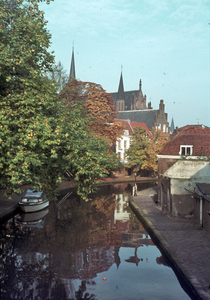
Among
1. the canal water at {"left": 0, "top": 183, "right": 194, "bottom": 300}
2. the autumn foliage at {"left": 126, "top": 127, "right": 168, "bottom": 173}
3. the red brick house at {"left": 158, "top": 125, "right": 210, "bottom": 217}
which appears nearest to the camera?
the canal water at {"left": 0, "top": 183, "right": 194, "bottom": 300}

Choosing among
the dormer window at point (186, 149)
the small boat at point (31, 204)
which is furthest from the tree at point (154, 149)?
the small boat at point (31, 204)

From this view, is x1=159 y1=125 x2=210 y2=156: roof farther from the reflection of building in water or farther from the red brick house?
the reflection of building in water

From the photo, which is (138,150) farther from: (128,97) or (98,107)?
(128,97)

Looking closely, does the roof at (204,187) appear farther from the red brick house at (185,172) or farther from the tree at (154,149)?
the tree at (154,149)

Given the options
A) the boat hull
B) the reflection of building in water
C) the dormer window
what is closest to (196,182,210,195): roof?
the dormer window

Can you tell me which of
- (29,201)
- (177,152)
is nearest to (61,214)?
(29,201)

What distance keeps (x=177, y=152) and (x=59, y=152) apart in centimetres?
1437

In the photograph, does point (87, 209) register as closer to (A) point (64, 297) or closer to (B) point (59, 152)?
(B) point (59, 152)

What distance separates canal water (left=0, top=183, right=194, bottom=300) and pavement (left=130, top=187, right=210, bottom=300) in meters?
0.48

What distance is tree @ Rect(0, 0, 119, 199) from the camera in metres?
12.5

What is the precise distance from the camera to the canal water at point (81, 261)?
11680mm

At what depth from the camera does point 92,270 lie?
1388 centimetres

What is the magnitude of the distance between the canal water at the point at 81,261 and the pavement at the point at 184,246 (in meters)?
0.48

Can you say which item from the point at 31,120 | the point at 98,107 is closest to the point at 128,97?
the point at 98,107
